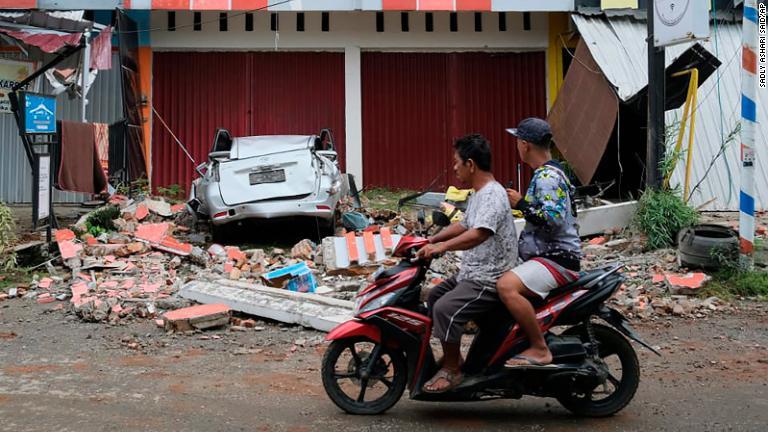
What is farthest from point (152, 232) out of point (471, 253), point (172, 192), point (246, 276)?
point (471, 253)

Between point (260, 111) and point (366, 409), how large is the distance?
11987 millimetres

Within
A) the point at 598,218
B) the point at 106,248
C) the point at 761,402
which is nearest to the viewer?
the point at 761,402

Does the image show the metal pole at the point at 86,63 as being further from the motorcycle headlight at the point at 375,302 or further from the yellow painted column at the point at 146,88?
the motorcycle headlight at the point at 375,302

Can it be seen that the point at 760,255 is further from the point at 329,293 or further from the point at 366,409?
the point at 366,409

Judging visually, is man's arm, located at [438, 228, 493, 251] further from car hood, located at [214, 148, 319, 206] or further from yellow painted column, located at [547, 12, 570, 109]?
yellow painted column, located at [547, 12, 570, 109]

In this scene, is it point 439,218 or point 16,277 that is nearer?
point 439,218

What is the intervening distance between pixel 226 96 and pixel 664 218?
31.0 feet

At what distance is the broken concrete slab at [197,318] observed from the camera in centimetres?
703

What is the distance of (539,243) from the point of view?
4.68 meters

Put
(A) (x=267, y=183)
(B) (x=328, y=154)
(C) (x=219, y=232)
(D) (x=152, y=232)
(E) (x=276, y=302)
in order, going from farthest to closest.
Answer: (B) (x=328, y=154)
(C) (x=219, y=232)
(D) (x=152, y=232)
(A) (x=267, y=183)
(E) (x=276, y=302)

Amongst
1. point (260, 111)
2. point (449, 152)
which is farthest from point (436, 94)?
point (260, 111)

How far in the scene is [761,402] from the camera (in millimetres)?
5176

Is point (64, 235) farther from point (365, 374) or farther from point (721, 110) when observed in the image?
point (721, 110)

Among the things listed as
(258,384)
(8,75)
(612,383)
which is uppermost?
(8,75)
